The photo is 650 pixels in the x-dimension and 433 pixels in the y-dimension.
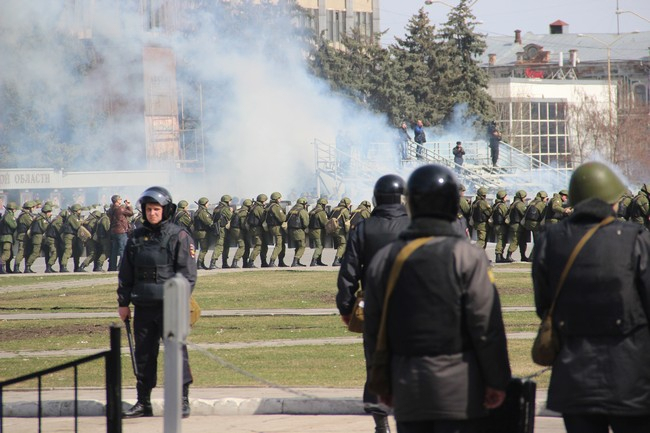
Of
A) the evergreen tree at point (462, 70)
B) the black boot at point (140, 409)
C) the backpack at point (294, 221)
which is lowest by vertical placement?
the black boot at point (140, 409)

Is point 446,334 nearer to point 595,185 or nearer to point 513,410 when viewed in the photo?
point 513,410

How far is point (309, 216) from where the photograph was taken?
2733cm

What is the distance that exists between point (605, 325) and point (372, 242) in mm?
2461

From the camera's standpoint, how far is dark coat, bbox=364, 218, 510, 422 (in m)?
4.89

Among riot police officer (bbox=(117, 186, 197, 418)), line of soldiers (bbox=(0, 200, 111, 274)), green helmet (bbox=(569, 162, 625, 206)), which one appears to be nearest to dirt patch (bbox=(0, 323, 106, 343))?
riot police officer (bbox=(117, 186, 197, 418))

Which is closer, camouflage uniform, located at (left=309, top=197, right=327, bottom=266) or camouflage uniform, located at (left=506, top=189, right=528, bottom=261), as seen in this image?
camouflage uniform, located at (left=506, top=189, right=528, bottom=261)

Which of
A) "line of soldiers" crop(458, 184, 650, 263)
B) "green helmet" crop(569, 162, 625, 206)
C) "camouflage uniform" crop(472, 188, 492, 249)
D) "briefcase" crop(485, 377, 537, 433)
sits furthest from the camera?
"camouflage uniform" crop(472, 188, 492, 249)

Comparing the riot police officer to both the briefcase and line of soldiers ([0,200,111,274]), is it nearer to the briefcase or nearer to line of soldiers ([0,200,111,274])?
the briefcase

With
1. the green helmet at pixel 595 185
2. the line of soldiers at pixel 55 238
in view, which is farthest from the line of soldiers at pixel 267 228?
the green helmet at pixel 595 185

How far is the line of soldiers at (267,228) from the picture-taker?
87.4 feet

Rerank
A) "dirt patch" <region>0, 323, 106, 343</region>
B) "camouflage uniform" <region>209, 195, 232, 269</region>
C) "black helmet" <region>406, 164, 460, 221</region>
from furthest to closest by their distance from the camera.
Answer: "camouflage uniform" <region>209, 195, 232, 269</region>
"dirt patch" <region>0, 323, 106, 343</region>
"black helmet" <region>406, 164, 460, 221</region>

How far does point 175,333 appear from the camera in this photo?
5824 mm

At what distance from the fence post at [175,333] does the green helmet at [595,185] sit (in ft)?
6.08

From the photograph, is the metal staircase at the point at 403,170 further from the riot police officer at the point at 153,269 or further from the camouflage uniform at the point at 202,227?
the riot police officer at the point at 153,269
